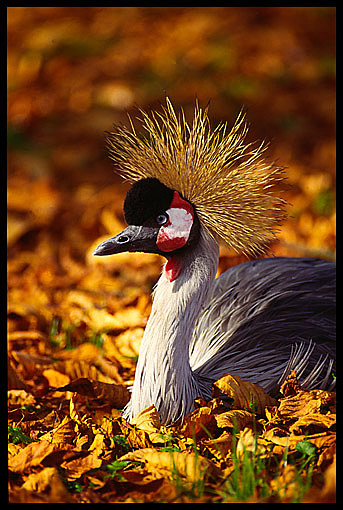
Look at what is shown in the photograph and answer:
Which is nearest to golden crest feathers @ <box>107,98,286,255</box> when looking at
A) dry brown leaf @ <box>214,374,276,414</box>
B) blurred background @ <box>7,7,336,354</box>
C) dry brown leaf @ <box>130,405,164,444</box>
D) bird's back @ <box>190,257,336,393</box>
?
bird's back @ <box>190,257,336,393</box>

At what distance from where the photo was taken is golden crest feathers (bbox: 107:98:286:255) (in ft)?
9.48

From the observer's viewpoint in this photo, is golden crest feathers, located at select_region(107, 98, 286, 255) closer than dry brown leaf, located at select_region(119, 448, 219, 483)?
No

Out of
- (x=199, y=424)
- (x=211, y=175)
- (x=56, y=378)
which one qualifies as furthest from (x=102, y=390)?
(x=211, y=175)

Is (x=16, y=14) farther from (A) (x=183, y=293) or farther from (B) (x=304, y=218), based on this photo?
(A) (x=183, y=293)

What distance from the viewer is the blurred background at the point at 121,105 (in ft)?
19.4

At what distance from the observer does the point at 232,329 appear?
11.4 ft

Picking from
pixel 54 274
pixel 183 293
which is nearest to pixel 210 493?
pixel 183 293

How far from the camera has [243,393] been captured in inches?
112

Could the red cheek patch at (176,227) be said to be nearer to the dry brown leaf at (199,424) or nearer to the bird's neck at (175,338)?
the bird's neck at (175,338)

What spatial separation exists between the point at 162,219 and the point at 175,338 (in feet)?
1.85

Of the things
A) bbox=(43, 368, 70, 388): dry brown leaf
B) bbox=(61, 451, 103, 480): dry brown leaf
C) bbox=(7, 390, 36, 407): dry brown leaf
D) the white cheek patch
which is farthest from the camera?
bbox=(43, 368, 70, 388): dry brown leaf

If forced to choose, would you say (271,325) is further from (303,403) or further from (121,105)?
(121,105)

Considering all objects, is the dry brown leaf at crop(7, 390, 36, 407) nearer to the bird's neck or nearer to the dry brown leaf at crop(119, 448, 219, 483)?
the bird's neck

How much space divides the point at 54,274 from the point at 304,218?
2.72 metres
